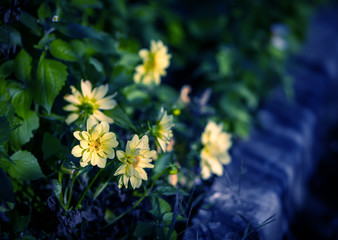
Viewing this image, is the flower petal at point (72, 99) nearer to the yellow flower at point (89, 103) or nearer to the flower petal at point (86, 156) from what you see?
the yellow flower at point (89, 103)

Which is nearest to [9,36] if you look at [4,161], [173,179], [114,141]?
[4,161]

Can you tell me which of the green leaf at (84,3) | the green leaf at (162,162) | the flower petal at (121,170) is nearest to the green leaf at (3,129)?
the flower petal at (121,170)

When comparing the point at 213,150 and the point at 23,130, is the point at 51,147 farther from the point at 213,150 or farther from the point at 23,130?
the point at 213,150

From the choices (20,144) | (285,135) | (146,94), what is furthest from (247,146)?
(20,144)

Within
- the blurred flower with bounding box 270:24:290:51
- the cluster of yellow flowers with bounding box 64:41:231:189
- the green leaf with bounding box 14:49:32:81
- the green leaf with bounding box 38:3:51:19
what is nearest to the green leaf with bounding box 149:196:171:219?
the cluster of yellow flowers with bounding box 64:41:231:189

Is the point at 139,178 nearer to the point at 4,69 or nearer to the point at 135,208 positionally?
the point at 135,208

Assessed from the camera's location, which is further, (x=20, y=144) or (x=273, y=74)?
(x=273, y=74)
